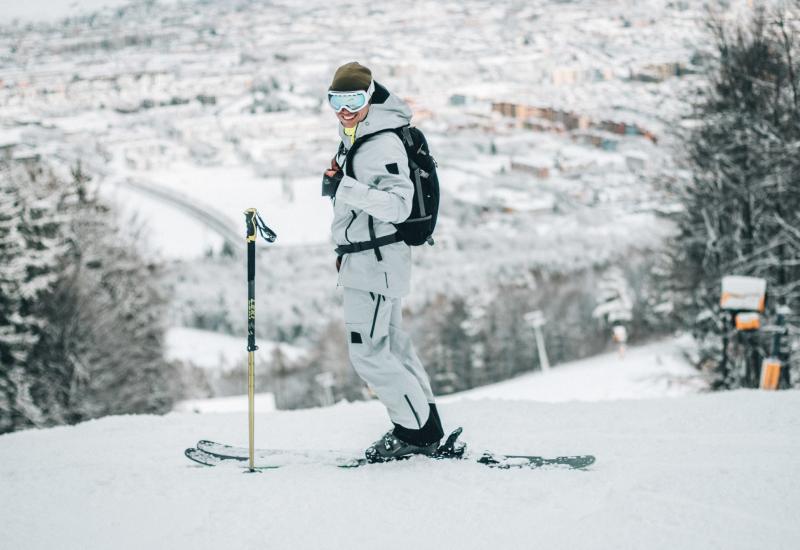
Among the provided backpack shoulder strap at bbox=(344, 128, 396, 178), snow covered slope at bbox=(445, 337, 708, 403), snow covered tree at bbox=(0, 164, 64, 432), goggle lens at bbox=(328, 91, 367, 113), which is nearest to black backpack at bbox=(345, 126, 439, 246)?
backpack shoulder strap at bbox=(344, 128, 396, 178)

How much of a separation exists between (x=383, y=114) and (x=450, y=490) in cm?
170

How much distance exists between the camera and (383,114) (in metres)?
3.31

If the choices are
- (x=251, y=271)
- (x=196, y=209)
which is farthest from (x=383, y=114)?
(x=196, y=209)

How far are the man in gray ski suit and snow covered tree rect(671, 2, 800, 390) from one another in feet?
29.4

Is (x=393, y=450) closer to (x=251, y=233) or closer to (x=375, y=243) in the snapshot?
(x=375, y=243)

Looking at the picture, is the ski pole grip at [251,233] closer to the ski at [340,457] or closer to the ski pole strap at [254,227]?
the ski pole strap at [254,227]

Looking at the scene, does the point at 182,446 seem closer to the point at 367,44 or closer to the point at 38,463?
the point at 38,463

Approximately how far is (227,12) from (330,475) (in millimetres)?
138350

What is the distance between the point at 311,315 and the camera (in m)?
53.2

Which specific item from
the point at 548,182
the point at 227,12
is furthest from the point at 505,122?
the point at 227,12

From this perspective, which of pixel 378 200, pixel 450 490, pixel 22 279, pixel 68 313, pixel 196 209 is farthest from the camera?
pixel 196 209

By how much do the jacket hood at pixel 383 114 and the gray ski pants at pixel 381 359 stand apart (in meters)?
0.75

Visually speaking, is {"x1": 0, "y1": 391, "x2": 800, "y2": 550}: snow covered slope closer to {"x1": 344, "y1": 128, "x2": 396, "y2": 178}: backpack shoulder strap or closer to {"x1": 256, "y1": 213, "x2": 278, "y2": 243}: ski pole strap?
{"x1": 256, "y1": 213, "x2": 278, "y2": 243}: ski pole strap

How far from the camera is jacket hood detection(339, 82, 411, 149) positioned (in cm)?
329
